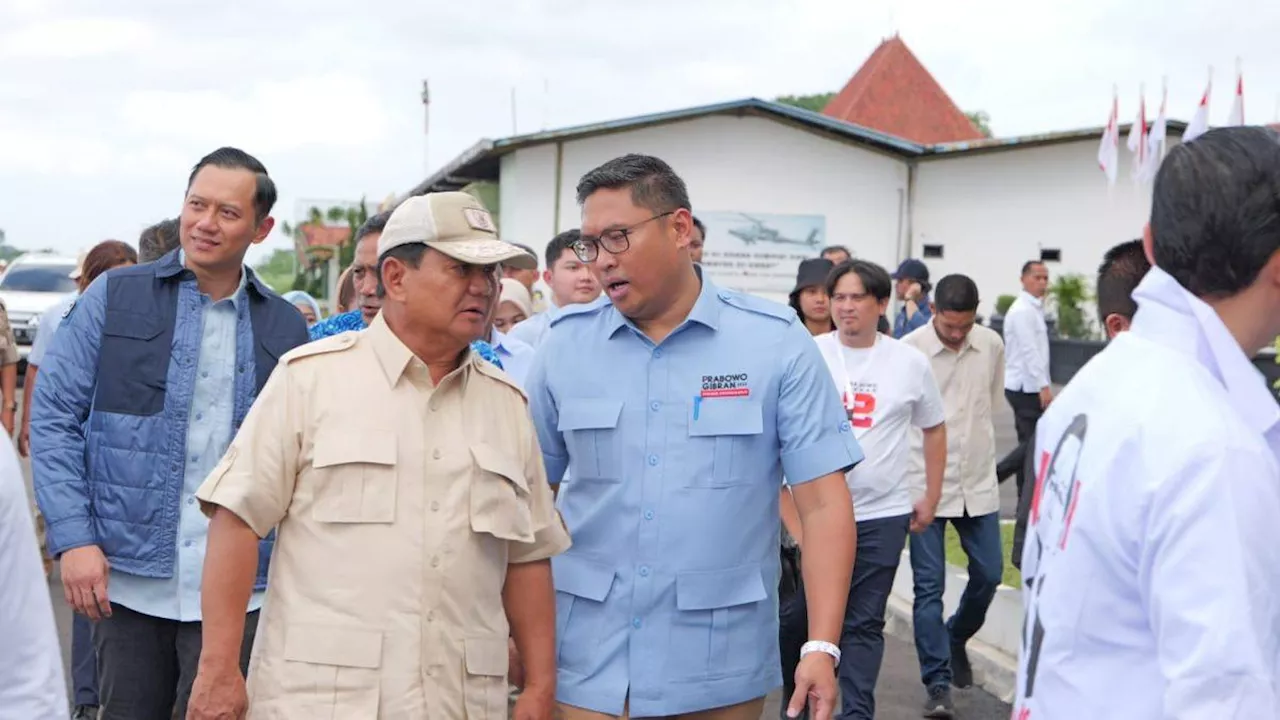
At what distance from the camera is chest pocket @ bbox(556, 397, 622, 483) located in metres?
3.80

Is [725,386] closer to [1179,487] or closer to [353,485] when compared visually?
[353,485]

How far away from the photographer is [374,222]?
17.7ft

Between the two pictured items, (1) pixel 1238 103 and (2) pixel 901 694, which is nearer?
(2) pixel 901 694

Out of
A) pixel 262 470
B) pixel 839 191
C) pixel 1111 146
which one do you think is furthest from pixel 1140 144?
pixel 262 470

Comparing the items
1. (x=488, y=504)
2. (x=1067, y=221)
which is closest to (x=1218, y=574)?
(x=488, y=504)

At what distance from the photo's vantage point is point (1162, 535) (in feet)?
6.35

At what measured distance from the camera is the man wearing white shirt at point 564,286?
6.98 meters

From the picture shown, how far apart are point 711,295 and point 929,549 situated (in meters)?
3.84

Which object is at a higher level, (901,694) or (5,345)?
(5,345)

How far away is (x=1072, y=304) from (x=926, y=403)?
21.5 m

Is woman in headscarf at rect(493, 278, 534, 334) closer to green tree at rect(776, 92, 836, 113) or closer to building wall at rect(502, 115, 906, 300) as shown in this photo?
building wall at rect(502, 115, 906, 300)

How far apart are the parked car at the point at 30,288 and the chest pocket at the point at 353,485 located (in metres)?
22.4

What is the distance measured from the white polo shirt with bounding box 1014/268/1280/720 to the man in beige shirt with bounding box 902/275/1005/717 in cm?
505

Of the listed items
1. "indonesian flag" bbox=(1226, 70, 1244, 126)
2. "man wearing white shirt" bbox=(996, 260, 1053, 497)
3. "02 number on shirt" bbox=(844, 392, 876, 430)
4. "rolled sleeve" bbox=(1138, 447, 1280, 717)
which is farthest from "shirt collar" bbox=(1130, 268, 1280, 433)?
"indonesian flag" bbox=(1226, 70, 1244, 126)
